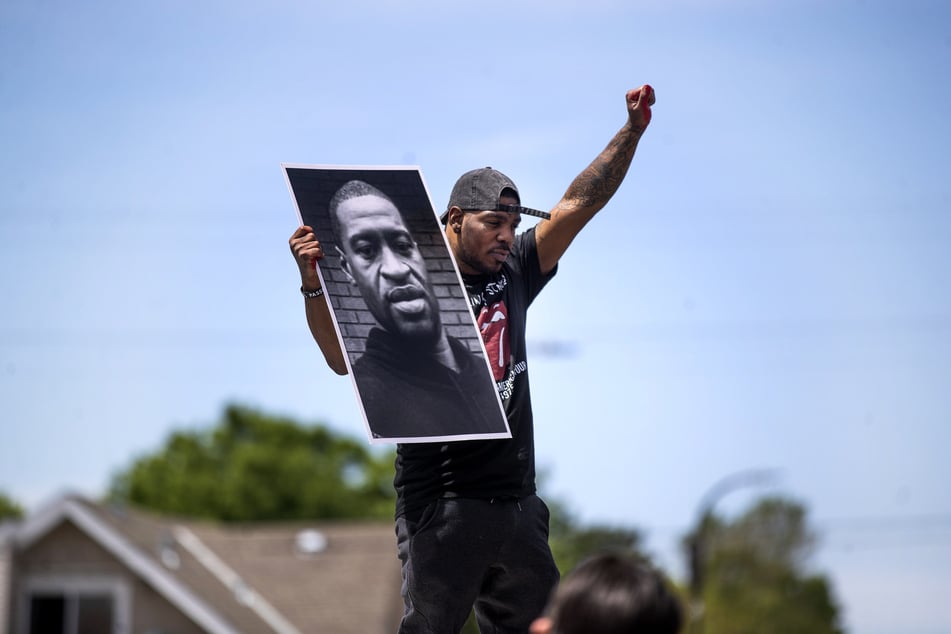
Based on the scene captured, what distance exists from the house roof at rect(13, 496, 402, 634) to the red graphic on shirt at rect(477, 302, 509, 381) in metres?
20.4

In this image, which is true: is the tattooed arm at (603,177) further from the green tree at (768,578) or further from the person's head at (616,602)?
the green tree at (768,578)

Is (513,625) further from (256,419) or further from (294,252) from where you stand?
(256,419)

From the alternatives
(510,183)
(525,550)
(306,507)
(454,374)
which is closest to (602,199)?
(510,183)

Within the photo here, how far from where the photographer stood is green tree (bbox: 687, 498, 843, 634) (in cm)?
5284

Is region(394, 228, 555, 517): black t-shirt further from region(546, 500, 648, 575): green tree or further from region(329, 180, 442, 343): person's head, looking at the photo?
region(546, 500, 648, 575): green tree

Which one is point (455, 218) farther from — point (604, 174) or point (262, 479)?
point (262, 479)

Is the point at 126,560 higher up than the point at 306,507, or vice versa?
the point at 306,507

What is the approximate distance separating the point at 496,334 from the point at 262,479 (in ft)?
184

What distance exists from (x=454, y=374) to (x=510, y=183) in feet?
2.36

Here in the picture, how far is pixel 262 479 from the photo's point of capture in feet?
195

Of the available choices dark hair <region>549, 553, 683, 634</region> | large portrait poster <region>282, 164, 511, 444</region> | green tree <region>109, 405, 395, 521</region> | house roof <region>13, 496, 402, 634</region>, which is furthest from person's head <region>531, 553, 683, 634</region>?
green tree <region>109, 405, 395, 521</region>

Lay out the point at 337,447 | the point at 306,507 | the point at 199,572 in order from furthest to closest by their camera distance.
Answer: the point at 337,447
the point at 306,507
the point at 199,572

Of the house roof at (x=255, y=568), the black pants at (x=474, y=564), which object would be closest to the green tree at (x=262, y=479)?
the house roof at (x=255, y=568)

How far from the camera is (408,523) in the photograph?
4.46 meters
